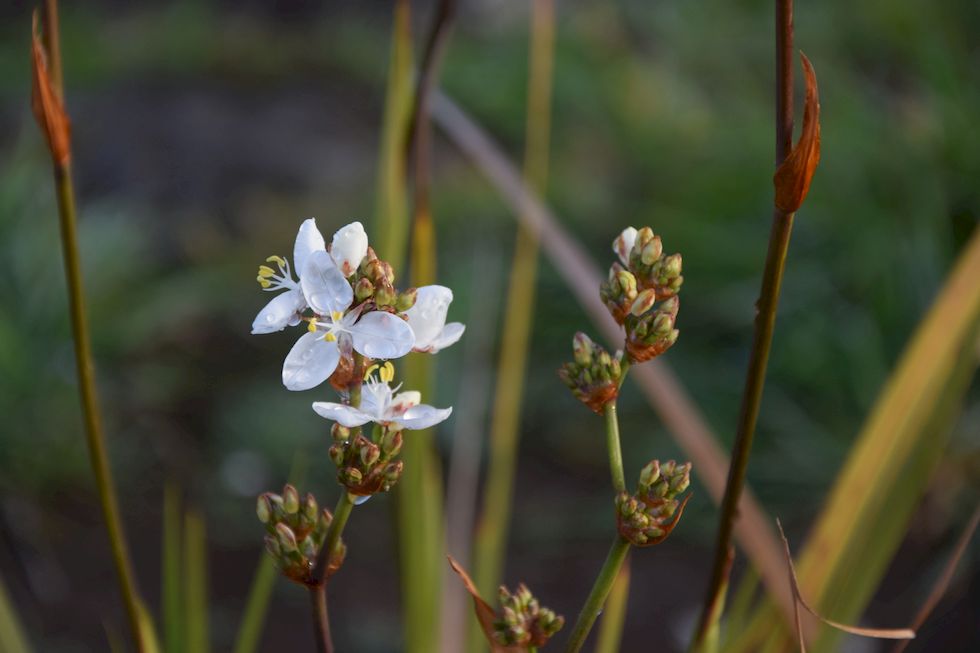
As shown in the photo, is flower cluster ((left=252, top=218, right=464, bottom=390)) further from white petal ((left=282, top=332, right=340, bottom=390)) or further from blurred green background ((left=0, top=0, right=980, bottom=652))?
blurred green background ((left=0, top=0, right=980, bottom=652))

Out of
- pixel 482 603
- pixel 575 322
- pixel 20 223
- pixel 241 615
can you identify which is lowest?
pixel 241 615

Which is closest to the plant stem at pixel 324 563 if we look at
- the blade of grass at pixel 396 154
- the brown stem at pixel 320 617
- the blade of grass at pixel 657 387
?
the brown stem at pixel 320 617

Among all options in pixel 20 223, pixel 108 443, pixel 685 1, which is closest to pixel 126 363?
pixel 108 443

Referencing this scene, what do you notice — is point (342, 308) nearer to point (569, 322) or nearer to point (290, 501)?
point (290, 501)

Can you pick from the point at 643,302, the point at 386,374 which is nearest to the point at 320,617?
the point at 386,374

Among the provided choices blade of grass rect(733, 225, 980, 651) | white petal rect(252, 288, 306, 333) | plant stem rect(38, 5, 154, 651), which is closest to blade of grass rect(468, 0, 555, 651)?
blade of grass rect(733, 225, 980, 651)

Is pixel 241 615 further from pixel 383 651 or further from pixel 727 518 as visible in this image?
pixel 727 518
